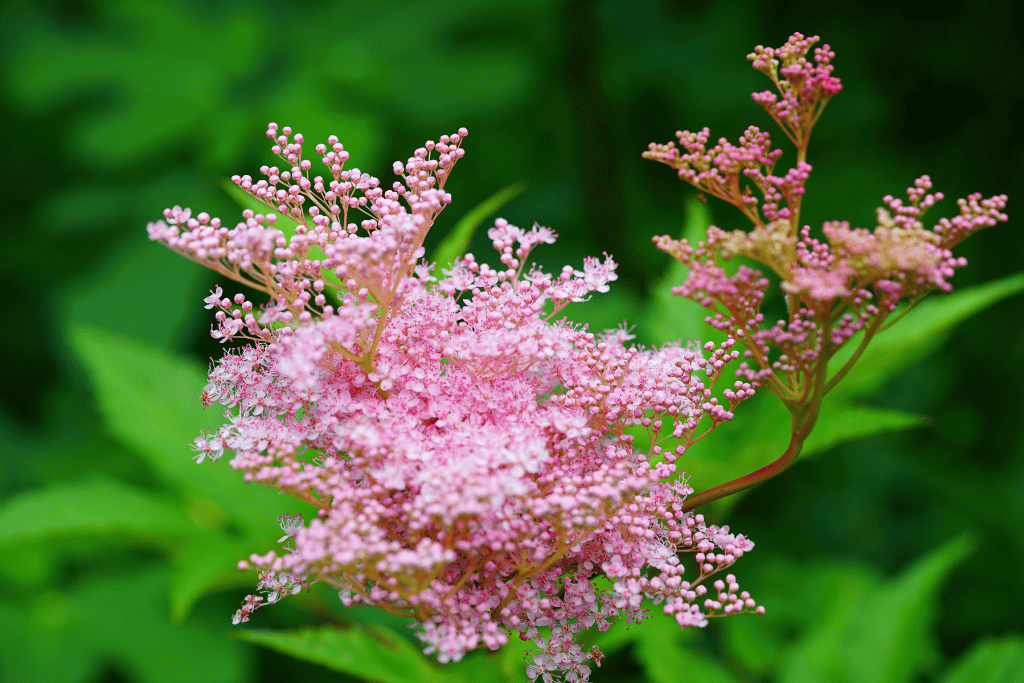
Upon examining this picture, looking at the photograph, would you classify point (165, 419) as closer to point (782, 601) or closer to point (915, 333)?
point (915, 333)

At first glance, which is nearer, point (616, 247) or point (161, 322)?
point (161, 322)

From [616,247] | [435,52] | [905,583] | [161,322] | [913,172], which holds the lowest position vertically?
[905,583]

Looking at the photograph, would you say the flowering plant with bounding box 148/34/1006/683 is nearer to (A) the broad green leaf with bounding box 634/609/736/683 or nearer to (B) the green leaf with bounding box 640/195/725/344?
(B) the green leaf with bounding box 640/195/725/344

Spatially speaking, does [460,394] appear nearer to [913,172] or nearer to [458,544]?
[458,544]

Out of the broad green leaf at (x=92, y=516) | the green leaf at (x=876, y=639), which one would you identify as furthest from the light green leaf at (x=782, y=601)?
the broad green leaf at (x=92, y=516)

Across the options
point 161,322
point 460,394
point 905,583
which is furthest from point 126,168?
point 905,583

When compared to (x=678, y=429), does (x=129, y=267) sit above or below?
above

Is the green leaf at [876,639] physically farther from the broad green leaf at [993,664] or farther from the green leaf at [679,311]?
the green leaf at [679,311]
